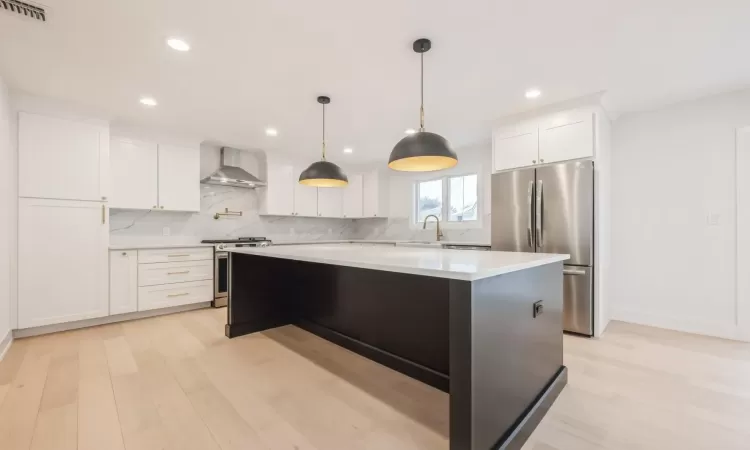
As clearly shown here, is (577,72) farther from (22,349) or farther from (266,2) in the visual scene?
(22,349)

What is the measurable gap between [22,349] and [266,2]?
3.55 metres

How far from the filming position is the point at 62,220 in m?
3.28

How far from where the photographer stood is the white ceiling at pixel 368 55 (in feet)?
6.32

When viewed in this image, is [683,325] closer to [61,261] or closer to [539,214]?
[539,214]

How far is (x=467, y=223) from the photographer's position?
5.05 metres

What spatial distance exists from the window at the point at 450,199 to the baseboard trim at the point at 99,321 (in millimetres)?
3761

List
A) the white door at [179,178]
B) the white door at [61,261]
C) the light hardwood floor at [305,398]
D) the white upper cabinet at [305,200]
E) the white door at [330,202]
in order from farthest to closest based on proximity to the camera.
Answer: the white door at [330,202]
the white upper cabinet at [305,200]
the white door at [179,178]
the white door at [61,261]
the light hardwood floor at [305,398]

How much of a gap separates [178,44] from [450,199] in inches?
164

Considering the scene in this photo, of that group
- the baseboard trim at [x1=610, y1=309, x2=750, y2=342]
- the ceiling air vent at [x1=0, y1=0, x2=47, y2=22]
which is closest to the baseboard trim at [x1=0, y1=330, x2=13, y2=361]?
the ceiling air vent at [x1=0, y1=0, x2=47, y2=22]

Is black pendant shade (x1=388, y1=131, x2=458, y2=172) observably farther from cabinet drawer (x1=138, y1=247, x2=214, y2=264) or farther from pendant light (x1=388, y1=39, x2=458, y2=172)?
cabinet drawer (x1=138, y1=247, x2=214, y2=264)

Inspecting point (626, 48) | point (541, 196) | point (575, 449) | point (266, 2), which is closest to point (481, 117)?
point (541, 196)

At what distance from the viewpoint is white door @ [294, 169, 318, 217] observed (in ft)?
18.4

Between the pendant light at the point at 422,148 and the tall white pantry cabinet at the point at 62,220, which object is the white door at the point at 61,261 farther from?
the pendant light at the point at 422,148

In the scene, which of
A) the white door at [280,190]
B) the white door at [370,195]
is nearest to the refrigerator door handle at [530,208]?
the white door at [370,195]
